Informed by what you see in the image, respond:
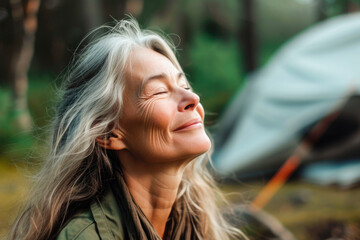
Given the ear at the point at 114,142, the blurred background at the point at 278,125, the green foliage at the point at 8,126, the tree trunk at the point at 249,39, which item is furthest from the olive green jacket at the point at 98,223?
the tree trunk at the point at 249,39

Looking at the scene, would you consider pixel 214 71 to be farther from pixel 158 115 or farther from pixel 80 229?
pixel 80 229

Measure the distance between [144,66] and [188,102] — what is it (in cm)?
22

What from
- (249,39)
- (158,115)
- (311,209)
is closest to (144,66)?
(158,115)

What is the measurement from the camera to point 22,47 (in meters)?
9.21

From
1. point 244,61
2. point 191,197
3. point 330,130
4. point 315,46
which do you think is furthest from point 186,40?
point 191,197

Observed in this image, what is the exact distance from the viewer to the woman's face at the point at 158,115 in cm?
181

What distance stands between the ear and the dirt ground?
Answer: 7.33 ft

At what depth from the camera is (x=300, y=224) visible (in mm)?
4652

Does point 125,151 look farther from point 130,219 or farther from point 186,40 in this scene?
point 186,40

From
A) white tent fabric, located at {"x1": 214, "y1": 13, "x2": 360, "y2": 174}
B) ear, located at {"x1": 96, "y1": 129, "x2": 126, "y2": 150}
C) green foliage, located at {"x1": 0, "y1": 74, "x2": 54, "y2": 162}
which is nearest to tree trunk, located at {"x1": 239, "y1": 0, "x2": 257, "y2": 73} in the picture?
green foliage, located at {"x1": 0, "y1": 74, "x2": 54, "y2": 162}

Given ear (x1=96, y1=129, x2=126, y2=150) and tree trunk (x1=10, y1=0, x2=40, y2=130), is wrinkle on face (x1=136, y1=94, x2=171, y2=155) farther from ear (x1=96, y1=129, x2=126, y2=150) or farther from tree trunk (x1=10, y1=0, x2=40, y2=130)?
tree trunk (x1=10, y1=0, x2=40, y2=130)

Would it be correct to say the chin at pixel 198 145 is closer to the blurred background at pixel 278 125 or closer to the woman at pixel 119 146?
the woman at pixel 119 146

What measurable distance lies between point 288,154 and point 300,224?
3.34 feet

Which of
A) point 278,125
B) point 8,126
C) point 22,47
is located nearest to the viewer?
point 278,125
